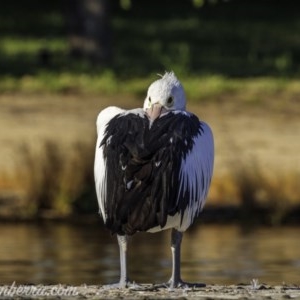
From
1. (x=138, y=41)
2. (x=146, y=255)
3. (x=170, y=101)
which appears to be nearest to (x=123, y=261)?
(x=170, y=101)

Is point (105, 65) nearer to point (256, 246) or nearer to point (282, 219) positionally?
point (282, 219)

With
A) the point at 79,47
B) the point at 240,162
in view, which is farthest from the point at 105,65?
the point at 240,162

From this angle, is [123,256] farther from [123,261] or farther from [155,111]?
[155,111]

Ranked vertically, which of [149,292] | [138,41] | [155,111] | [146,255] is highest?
[138,41]

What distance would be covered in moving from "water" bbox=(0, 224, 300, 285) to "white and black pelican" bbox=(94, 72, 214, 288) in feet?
9.46

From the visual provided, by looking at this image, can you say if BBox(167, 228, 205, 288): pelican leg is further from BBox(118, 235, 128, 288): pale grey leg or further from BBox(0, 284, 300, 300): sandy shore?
BBox(118, 235, 128, 288): pale grey leg

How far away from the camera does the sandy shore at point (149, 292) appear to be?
10.3 m

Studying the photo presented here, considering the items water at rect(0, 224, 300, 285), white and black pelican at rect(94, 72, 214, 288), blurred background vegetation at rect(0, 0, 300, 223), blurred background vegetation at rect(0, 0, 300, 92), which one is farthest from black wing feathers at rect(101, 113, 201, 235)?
blurred background vegetation at rect(0, 0, 300, 92)

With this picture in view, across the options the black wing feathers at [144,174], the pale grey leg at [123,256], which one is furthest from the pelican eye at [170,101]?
the pale grey leg at [123,256]

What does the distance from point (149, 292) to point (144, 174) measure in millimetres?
694

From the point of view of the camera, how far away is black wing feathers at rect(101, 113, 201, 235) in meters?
10.6

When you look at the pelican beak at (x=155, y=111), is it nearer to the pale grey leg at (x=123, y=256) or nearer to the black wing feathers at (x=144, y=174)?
the black wing feathers at (x=144, y=174)

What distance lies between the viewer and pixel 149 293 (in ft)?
34.8

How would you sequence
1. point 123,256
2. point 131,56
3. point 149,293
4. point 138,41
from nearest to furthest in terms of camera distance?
point 149,293 → point 123,256 → point 131,56 → point 138,41
